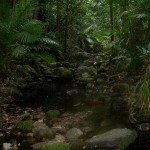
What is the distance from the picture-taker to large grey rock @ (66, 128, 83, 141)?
4920 millimetres

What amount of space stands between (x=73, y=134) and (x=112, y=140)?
68 centimetres

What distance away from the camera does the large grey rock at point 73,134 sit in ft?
16.1

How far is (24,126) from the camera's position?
530 cm

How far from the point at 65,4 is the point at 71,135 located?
7.60 meters

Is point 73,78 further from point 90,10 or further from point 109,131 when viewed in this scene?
point 90,10

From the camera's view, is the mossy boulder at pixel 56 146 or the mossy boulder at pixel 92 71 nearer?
the mossy boulder at pixel 56 146

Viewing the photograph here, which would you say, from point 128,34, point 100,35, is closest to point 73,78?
point 100,35

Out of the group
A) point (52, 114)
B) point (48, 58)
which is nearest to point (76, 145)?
point (52, 114)

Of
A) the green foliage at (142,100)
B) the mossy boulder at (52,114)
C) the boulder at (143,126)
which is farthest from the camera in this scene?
the mossy boulder at (52,114)

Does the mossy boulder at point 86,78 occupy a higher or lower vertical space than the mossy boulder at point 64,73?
lower

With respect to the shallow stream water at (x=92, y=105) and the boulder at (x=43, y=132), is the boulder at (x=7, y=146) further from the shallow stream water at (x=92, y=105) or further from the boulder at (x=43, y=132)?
the shallow stream water at (x=92, y=105)

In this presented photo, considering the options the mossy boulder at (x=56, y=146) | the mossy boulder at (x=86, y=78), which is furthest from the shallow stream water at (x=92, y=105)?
the mossy boulder at (x=56, y=146)

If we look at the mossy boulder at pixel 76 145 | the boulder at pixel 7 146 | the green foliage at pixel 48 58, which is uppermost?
the green foliage at pixel 48 58

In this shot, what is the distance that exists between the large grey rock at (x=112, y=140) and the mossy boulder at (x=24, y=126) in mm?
1059
